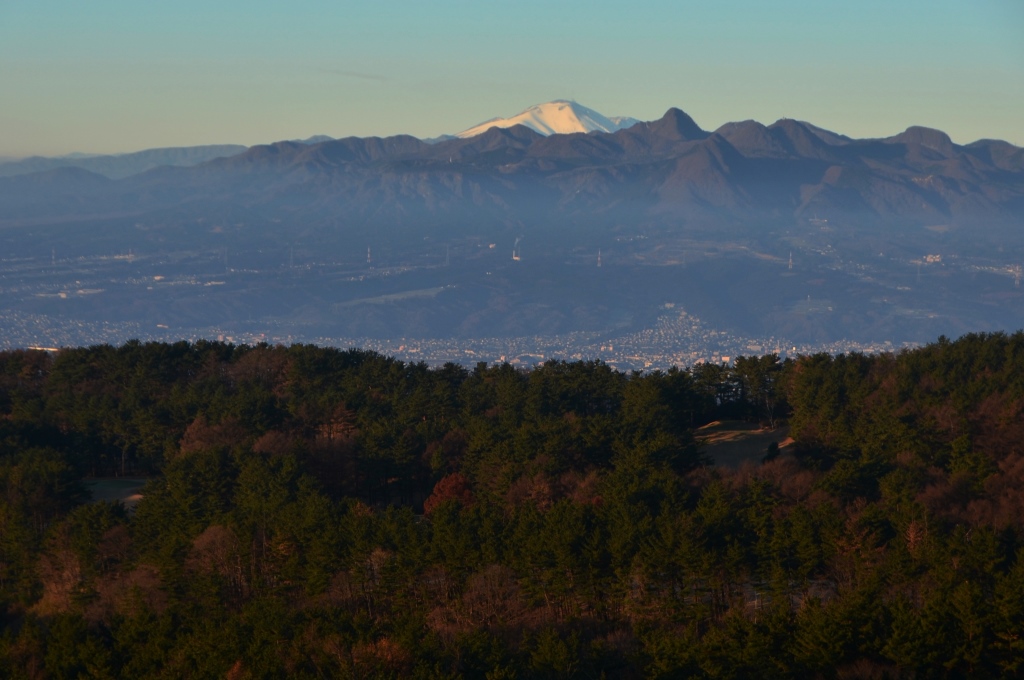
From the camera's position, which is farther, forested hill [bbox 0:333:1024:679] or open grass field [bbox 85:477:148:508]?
open grass field [bbox 85:477:148:508]

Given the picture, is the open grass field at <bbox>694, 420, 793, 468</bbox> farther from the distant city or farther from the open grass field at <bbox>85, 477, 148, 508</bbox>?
the distant city

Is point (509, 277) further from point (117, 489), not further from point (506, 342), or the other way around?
point (117, 489)

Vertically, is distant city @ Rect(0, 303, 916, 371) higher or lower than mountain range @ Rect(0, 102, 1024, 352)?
lower

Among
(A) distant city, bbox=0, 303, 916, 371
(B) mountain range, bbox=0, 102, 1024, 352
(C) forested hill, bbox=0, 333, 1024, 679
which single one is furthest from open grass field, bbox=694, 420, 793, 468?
(B) mountain range, bbox=0, 102, 1024, 352

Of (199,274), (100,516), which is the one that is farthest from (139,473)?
(199,274)

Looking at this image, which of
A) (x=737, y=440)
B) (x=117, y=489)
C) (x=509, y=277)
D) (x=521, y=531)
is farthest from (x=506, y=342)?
(x=521, y=531)

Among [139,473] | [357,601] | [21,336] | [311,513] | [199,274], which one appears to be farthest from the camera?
[199,274]

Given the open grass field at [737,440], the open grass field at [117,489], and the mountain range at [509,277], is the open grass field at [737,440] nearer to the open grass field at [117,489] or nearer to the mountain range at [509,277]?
the open grass field at [117,489]

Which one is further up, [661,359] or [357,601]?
[357,601]

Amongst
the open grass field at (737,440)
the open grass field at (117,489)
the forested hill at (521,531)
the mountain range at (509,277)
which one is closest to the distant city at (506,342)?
the mountain range at (509,277)

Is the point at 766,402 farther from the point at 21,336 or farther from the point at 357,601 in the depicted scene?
the point at 21,336

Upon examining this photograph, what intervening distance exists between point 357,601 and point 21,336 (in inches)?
3863

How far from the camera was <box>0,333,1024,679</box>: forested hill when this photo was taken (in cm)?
1911

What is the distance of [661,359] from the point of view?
10019cm
